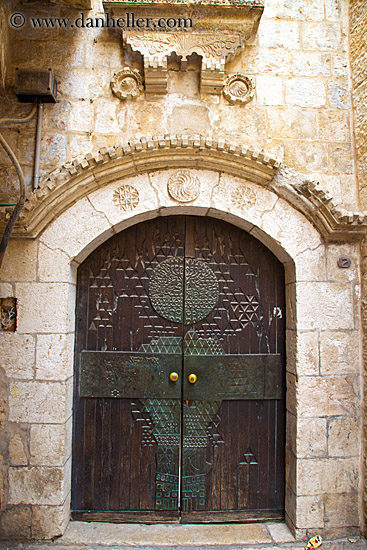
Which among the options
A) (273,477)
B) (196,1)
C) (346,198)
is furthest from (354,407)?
(196,1)

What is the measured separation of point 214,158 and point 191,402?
1647mm

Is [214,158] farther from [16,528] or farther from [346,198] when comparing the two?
[16,528]

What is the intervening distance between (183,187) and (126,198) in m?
0.38

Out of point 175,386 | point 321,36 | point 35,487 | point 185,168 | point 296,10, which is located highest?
point 296,10

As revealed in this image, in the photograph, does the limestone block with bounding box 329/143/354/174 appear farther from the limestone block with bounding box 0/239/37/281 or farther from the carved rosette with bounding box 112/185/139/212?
the limestone block with bounding box 0/239/37/281

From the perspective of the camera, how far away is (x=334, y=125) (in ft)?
8.55

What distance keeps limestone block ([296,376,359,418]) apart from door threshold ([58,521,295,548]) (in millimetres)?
804

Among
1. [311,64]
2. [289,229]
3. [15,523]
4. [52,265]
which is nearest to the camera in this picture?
[15,523]

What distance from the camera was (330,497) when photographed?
7.93 feet

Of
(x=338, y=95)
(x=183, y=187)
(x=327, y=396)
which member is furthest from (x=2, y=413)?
(x=338, y=95)

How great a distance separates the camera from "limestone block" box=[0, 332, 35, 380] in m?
2.38

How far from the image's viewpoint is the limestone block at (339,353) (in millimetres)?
2471

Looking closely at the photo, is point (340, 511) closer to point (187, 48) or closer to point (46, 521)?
point (46, 521)

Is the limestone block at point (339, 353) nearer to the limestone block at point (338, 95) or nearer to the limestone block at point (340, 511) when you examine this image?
the limestone block at point (340, 511)
